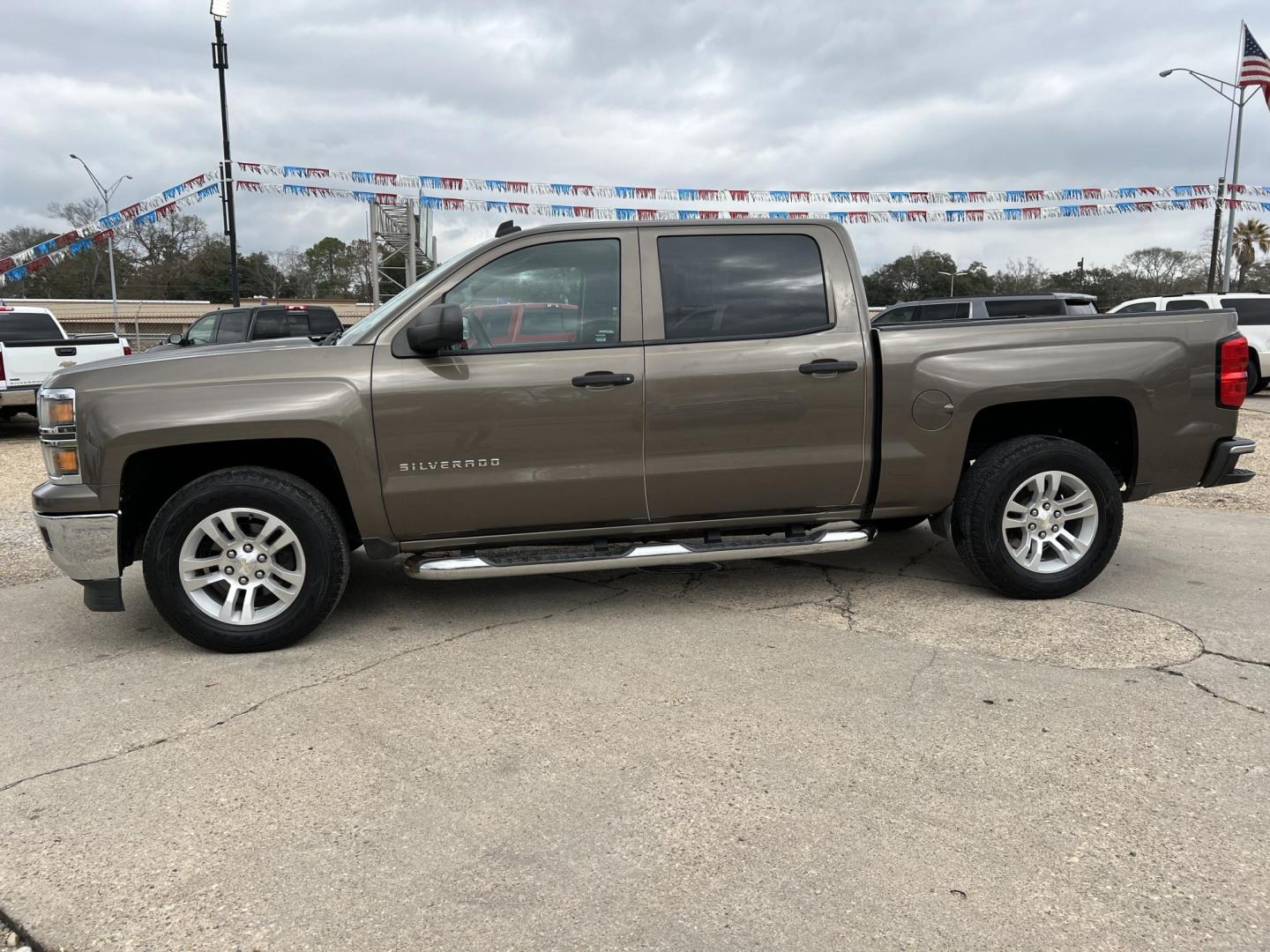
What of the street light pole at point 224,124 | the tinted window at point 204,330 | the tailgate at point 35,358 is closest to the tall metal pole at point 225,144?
the street light pole at point 224,124

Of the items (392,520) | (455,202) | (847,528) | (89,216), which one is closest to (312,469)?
(392,520)

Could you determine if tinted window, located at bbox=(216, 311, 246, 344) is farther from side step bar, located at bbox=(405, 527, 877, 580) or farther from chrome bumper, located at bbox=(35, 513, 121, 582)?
side step bar, located at bbox=(405, 527, 877, 580)

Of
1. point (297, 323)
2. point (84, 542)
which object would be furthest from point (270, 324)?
point (84, 542)

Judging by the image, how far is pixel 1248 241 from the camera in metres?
63.8

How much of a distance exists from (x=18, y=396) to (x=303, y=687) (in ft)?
34.5

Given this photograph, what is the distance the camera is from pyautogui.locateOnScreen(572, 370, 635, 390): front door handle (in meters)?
4.05

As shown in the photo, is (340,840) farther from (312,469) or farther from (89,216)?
(89,216)

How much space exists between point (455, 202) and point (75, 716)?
63.8 feet

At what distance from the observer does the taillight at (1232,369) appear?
444 centimetres

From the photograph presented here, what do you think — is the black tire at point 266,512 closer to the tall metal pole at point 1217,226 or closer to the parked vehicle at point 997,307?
the parked vehicle at point 997,307

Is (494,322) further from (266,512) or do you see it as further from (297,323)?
(297,323)

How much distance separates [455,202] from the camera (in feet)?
69.5

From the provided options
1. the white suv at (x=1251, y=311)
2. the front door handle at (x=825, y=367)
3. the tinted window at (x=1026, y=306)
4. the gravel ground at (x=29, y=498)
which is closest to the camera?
the front door handle at (x=825, y=367)

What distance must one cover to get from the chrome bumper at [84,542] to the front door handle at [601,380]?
6.99ft
